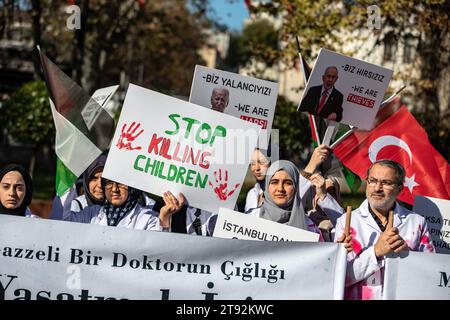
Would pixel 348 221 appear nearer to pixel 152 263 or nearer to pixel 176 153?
pixel 152 263

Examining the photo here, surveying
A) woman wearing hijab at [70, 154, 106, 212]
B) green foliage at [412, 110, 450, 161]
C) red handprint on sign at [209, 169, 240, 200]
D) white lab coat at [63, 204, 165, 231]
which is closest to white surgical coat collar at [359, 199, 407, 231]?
red handprint on sign at [209, 169, 240, 200]

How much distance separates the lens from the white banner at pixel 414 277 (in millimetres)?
4602

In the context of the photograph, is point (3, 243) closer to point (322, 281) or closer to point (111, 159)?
point (111, 159)

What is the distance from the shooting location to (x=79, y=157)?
609 centimetres

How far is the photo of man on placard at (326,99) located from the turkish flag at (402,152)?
0.99 ft

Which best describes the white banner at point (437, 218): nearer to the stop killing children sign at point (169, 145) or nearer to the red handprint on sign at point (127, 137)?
the stop killing children sign at point (169, 145)

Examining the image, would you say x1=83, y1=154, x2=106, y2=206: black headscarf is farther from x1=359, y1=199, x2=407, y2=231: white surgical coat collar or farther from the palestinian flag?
x1=359, y1=199, x2=407, y2=231: white surgical coat collar

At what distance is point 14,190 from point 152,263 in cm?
118

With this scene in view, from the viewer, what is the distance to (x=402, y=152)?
6.75 meters
